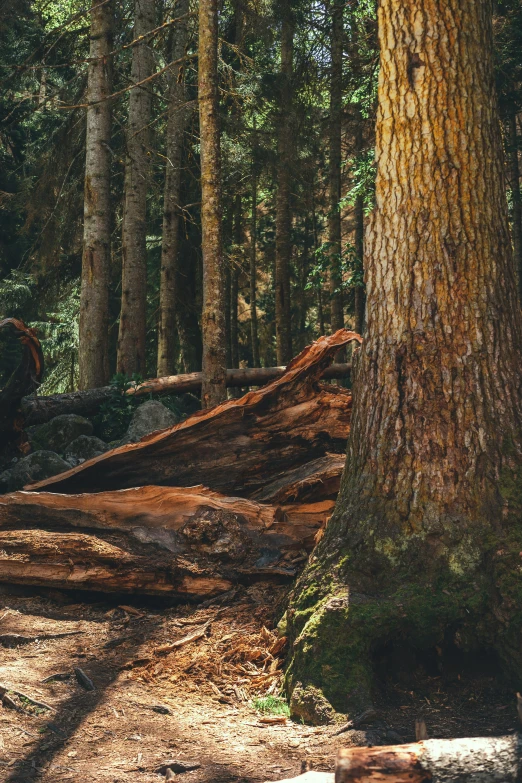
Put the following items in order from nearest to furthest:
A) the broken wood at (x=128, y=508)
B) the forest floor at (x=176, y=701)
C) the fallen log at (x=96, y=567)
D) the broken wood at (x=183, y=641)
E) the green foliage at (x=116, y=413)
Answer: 1. the forest floor at (x=176, y=701)
2. the broken wood at (x=183, y=641)
3. the fallen log at (x=96, y=567)
4. the broken wood at (x=128, y=508)
5. the green foliage at (x=116, y=413)

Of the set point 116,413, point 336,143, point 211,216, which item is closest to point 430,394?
point 211,216

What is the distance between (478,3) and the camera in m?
4.82

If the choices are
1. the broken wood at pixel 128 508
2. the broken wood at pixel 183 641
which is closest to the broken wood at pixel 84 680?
the broken wood at pixel 183 641

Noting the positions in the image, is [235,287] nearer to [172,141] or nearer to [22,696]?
[172,141]

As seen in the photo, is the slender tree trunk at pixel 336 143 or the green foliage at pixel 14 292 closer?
the slender tree trunk at pixel 336 143

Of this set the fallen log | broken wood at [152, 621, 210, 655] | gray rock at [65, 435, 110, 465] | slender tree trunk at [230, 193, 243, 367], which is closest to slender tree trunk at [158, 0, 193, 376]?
gray rock at [65, 435, 110, 465]

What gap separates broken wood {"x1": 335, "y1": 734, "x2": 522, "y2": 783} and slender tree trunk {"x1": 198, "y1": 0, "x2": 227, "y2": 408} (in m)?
7.04

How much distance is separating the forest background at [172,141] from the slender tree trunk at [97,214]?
32 cm

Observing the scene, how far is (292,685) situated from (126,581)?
6.64ft

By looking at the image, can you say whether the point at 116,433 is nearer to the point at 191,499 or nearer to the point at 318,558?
the point at 191,499

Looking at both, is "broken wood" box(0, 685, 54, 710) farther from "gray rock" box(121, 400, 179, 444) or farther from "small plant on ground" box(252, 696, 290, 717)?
"gray rock" box(121, 400, 179, 444)

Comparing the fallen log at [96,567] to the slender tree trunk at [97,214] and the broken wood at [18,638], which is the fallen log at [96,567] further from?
the slender tree trunk at [97,214]

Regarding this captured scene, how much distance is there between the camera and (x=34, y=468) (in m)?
8.52

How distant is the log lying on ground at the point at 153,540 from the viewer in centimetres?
593
